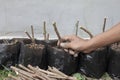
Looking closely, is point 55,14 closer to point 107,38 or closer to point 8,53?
point 8,53

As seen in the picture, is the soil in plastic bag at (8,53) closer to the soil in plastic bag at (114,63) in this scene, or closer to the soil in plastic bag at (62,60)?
the soil in plastic bag at (62,60)

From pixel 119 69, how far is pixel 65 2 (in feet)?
3.11

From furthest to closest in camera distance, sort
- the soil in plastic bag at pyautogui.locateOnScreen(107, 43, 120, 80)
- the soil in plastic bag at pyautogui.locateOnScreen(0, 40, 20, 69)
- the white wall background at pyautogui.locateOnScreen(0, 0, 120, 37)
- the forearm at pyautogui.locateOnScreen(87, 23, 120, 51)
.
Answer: the white wall background at pyautogui.locateOnScreen(0, 0, 120, 37) → the soil in plastic bag at pyautogui.locateOnScreen(0, 40, 20, 69) → the soil in plastic bag at pyautogui.locateOnScreen(107, 43, 120, 80) → the forearm at pyautogui.locateOnScreen(87, 23, 120, 51)

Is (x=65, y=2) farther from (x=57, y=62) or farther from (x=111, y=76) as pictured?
(x=111, y=76)

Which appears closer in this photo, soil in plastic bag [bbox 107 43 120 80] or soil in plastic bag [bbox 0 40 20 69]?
soil in plastic bag [bbox 107 43 120 80]

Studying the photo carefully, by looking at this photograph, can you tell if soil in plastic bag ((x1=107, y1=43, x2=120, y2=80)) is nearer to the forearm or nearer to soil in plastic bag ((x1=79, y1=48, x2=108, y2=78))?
soil in plastic bag ((x1=79, y1=48, x2=108, y2=78))

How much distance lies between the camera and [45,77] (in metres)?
1.80

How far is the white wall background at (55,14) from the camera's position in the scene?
133 inches

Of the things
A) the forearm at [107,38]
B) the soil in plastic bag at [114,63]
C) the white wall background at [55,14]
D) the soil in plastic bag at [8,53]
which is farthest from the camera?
the white wall background at [55,14]

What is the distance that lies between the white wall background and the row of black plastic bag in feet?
1.01

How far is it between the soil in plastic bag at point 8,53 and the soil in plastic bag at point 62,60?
14.7 inches

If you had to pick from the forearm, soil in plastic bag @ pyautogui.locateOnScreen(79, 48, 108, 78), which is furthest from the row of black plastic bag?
the forearm

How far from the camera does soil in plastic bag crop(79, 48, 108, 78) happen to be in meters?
3.10

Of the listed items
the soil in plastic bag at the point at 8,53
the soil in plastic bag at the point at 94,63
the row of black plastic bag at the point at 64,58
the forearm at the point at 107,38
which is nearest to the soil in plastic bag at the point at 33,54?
the row of black plastic bag at the point at 64,58
